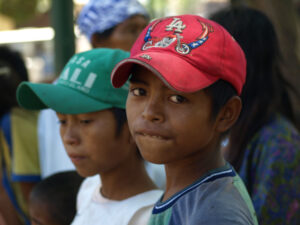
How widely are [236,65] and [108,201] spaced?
89 cm

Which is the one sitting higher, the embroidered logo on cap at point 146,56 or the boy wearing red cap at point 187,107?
the embroidered logo on cap at point 146,56

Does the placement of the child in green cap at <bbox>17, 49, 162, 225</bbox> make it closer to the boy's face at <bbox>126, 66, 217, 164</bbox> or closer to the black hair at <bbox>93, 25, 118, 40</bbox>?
the boy's face at <bbox>126, 66, 217, 164</bbox>

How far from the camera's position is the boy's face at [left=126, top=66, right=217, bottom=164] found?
1.35 m

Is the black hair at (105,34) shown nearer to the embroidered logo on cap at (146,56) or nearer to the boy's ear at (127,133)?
the boy's ear at (127,133)

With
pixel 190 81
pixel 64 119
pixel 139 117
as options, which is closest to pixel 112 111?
pixel 64 119

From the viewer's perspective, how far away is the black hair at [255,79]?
2.14m

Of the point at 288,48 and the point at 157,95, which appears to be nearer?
the point at 157,95

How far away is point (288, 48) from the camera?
382cm

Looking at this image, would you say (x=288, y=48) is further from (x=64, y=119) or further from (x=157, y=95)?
(x=157, y=95)

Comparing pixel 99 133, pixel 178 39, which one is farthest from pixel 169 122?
pixel 99 133

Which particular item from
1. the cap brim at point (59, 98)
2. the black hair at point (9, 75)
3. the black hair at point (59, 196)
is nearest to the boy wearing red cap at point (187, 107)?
the cap brim at point (59, 98)

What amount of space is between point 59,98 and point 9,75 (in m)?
1.58

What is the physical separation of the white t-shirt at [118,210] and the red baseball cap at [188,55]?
630 millimetres

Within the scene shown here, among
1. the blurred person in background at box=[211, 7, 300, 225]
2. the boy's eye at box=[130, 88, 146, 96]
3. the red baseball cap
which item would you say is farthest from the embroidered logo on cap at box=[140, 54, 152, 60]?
the blurred person in background at box=[211, 7, 300, 225]
